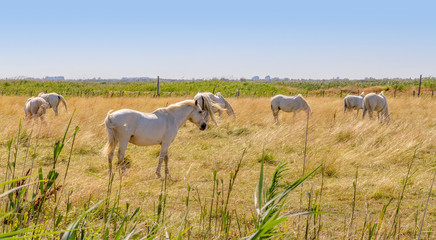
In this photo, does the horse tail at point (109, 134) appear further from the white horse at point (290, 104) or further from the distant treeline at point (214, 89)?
the distant treeline at point (214, 89)

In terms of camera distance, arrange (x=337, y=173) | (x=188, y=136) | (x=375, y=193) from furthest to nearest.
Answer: (x=188, y=136) → (x=337, y=173) → (x=375, y=193)

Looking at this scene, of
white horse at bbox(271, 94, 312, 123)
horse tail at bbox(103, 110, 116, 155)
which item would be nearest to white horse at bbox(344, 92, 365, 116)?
white horse at bbox(271, 94, 312, 123)

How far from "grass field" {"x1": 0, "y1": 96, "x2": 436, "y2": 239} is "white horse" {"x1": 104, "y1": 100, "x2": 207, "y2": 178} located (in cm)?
49

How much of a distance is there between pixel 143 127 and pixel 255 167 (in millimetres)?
2356

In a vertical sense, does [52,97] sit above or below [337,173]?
above

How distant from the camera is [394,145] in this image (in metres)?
8.51

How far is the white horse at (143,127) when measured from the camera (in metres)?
6.35

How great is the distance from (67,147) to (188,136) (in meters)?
3.14

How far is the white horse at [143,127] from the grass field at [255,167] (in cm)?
49

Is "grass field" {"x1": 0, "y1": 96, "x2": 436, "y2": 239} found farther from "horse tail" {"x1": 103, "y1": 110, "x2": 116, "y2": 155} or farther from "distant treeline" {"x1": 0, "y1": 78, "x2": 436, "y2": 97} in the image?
"distant treeline" {"x1": 0, "y1": 78, "x2": 436, "y2": 97}

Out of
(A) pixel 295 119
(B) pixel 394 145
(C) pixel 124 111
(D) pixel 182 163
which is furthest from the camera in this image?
(A) pixel 295 119

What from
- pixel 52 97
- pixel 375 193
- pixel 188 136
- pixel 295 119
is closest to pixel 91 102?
pixel 52 97

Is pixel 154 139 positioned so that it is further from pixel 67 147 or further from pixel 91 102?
pixel 91 102

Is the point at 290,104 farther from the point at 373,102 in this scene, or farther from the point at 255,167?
the point at 255,167
